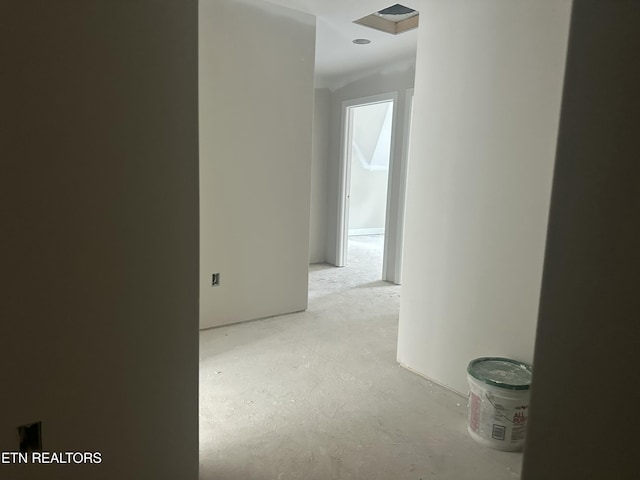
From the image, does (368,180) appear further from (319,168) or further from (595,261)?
(595,261)

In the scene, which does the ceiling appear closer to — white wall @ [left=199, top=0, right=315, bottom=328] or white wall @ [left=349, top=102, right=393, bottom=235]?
white wall @ [left=199, top=0, right=315, bottom=328]

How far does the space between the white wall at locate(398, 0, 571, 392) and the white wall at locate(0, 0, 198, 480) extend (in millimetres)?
1583

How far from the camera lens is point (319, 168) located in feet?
19.2

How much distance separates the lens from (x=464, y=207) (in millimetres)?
2510

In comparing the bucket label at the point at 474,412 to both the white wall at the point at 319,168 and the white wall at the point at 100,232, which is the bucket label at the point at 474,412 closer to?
the white wall at the point at 100,232

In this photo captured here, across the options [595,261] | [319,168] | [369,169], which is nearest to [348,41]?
[319,168]

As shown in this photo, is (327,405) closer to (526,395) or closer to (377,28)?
(526,395)

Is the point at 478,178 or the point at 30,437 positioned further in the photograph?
the point at 478,178

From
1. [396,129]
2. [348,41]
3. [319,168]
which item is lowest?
[319,168]

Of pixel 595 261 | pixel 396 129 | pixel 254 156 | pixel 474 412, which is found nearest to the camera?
pixel 595 261

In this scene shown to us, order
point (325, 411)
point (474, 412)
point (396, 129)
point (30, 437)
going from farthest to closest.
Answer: point (396, 129) → point (325, 411) → point (474, 412) → point (30, 437)

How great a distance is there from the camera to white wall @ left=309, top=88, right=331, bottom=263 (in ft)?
19.0

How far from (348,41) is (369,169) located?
4603 millimetres

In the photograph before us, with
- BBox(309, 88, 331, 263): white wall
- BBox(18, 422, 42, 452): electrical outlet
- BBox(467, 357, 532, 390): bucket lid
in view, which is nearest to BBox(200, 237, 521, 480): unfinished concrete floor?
BBox(467, 357, 532, 390): bucket lid
